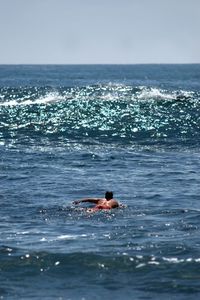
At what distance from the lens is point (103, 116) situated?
196 feet

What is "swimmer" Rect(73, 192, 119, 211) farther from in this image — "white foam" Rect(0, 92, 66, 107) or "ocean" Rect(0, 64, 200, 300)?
"white foam" Rect(0, 92, 66, 107)

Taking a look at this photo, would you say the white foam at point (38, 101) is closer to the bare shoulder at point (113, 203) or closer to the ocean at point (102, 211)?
the ocean at point (102, 211)

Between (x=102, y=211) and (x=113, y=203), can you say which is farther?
(x=113, y=203)

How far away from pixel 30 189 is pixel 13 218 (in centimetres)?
568

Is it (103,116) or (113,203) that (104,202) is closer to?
(113,203)

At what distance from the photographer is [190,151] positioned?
138 ft

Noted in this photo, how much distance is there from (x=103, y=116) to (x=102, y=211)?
33712 millimetres

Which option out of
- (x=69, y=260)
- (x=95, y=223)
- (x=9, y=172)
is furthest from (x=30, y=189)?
(x=69, y=260)

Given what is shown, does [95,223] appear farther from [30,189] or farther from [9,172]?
[9,172]

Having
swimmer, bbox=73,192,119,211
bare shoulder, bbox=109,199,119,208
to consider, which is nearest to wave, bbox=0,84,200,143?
swimmer, bbox=73,192,119,211

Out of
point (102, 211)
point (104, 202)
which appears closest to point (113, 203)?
point (104, 202)

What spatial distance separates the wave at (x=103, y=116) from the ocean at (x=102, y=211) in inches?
6.5

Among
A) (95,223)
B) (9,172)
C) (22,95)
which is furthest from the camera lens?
(22,95)

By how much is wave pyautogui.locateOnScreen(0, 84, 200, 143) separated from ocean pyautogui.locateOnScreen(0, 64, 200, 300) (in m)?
0.17
